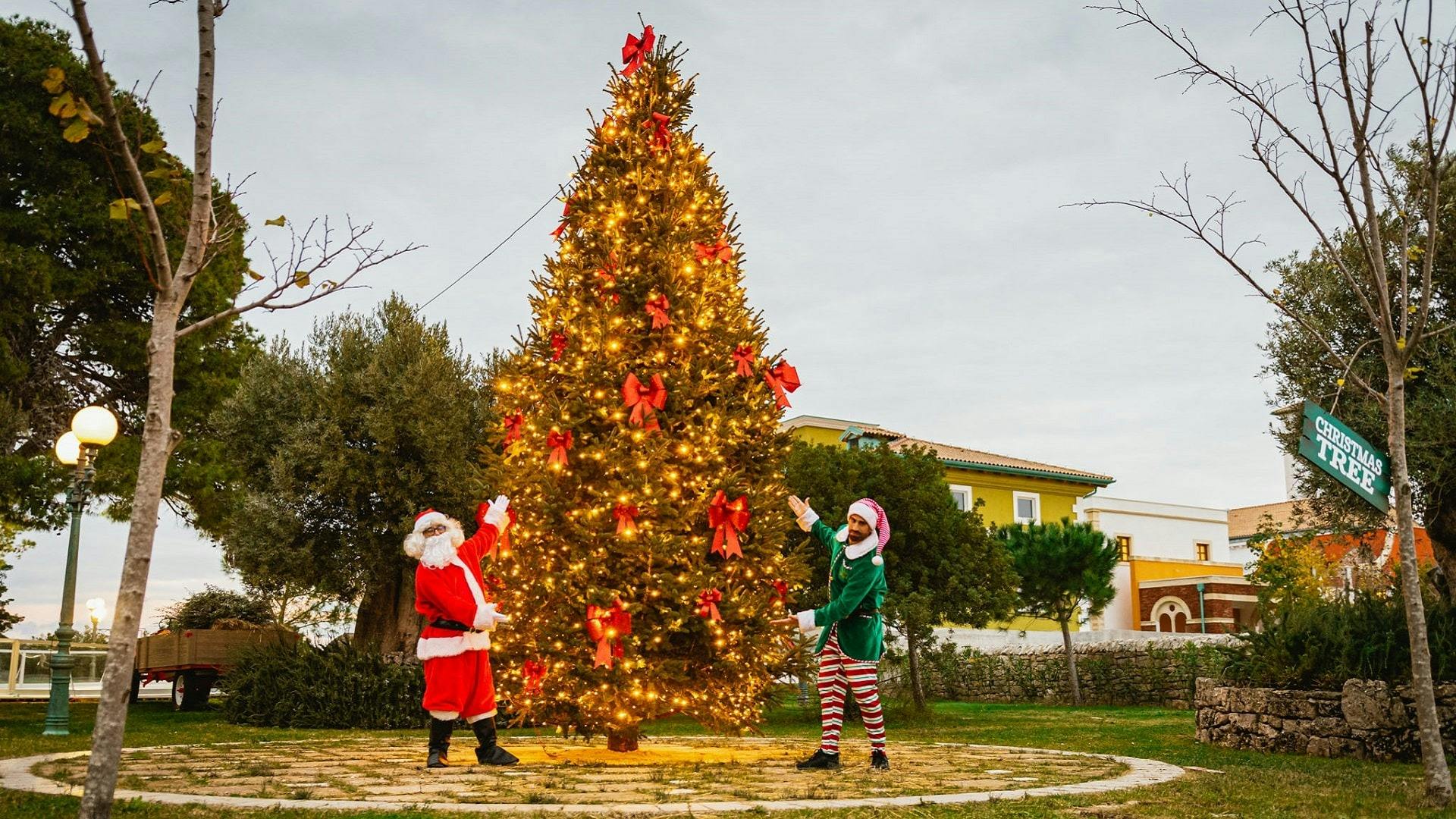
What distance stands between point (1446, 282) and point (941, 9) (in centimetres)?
703

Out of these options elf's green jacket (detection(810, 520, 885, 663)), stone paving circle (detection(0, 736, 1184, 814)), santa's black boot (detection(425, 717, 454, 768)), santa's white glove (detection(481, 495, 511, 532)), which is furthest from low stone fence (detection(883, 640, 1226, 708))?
santa's black boot (detection(425, 717, 454, 768))

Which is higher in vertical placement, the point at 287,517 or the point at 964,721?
the point at 287,517

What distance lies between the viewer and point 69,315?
1778 cm

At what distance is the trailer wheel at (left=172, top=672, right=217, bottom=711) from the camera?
1892 cm

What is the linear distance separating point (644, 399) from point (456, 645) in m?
2.42

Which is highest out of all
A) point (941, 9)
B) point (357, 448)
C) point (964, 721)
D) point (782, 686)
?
point (941, 9)

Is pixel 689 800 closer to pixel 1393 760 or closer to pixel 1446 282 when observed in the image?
pixel 1393 760

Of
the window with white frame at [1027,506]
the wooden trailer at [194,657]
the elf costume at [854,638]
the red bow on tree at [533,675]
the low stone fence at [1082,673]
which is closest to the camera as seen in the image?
the elf costume at [854,638]

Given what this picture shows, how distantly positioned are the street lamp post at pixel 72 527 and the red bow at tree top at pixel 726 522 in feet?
25.5

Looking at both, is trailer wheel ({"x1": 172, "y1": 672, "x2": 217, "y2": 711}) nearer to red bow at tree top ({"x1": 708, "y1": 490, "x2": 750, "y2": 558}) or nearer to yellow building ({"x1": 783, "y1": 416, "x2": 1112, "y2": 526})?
red bow at tree top ({"x1": 708, "y1": 490, "x2": 750, "y2": 558})

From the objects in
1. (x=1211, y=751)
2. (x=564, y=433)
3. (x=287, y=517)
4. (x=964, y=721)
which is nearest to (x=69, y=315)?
(x=287, y=517)

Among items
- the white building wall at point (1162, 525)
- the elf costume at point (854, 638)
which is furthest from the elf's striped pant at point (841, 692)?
the white building wall at point (1162, 525)

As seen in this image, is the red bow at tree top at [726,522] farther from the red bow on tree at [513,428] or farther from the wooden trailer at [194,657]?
the wooden trailer at [194,657]

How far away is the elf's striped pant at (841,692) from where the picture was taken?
26.1 feet
